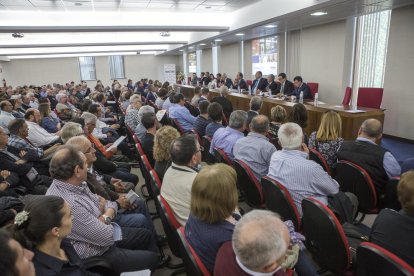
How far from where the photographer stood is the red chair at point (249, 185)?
251 cm

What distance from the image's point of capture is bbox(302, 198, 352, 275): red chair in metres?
1.58

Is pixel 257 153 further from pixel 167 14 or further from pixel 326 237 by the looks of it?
pixel 167 14

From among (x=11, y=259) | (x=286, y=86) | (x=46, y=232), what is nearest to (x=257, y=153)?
A: (x=46, y=232)

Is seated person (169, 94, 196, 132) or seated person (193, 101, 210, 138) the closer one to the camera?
seated person (193, 101, 210, 138)

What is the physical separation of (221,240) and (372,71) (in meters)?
7.10

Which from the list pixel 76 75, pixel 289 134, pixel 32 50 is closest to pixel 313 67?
pixel 289 134

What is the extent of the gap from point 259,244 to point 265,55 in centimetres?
1030

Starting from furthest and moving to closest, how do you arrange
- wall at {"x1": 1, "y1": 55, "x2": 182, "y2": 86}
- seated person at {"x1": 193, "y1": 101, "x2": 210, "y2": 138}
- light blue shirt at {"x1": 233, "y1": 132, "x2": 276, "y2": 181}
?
wall at {"x1": 1, "y1": 55, "x2": 182, "y2": 86} → seated person at {"x1": 193, "y1": 101, "x2": 210, "y2": 138} → light blue shirt at {"x1": 233, "y1": 132, "x2": 276, "y2": 181}

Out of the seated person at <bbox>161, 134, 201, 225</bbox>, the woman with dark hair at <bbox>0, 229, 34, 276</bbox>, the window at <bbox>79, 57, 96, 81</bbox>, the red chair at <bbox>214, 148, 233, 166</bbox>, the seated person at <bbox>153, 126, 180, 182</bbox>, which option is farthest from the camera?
the window at <bbox>79, 57, 96, 81</bbox>

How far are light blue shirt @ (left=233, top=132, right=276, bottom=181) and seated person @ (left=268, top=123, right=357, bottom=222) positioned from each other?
18.9 inches

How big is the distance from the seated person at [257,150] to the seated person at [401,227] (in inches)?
49.9

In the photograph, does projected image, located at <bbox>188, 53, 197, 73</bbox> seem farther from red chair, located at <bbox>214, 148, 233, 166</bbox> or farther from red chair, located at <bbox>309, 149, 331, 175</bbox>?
red chair, located at <bbox>309, 149, 331, 175</bbox>

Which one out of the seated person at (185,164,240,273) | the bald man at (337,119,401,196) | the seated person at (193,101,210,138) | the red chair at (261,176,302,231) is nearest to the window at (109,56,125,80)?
the seated person at (193,101,210,138)

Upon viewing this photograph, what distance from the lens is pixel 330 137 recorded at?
2.84 m
